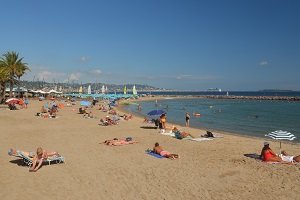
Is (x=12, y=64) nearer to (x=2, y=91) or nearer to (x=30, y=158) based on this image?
(x=2, y=91)

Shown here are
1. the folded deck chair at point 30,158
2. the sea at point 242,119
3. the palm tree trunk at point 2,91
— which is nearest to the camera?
the folded deck chair at point 30,158

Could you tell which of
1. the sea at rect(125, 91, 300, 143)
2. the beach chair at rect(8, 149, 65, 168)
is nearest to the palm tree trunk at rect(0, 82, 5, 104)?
the sea at rect(125, 91, 300, 143)

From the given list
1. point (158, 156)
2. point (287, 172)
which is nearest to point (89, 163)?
point (158, 156)

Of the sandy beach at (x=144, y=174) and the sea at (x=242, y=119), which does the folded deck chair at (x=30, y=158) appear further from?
the sea at (x=242, y=119)

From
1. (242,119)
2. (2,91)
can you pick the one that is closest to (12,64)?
(2,91)

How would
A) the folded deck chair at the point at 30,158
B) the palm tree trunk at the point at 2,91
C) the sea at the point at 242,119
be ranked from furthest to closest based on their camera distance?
1. the palm tree trunk at the point at 2,91
2. the sea at the point at 242,119
3. the folded deck chair at the point at 30,158

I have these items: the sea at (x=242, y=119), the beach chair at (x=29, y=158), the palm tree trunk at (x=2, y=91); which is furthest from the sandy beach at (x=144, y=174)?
the palm tree trunk at (x=2, y=91)

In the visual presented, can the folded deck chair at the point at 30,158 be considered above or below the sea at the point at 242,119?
above

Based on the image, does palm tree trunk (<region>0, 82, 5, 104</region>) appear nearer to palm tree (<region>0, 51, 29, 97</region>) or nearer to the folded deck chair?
palm tree (<region>0, 51, 29, 97</region>)

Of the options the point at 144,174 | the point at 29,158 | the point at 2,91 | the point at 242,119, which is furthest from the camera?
the point at 2,91

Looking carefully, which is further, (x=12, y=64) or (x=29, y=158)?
(x=12, y=64)

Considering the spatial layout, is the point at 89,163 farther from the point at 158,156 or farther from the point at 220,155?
the point at 220,155

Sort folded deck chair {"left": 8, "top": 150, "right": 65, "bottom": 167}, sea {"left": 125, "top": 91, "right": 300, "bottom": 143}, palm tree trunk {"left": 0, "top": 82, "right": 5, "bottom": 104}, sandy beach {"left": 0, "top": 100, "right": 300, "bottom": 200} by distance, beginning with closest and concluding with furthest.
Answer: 1. sandy beach {"left": 0, "top": 100, "right": 300, "bottom": 200}
2. folded deck chair {"left": 8, "top": 150, "right": 65, "bottom": 167}
3. sea {"left": 125, "top": 91, "right": 300, "bottom": 143}
4. palm tree trunk {"left": 0, "top": 82, "right": 5, "bottom": 104}

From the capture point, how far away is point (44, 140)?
698 inches
